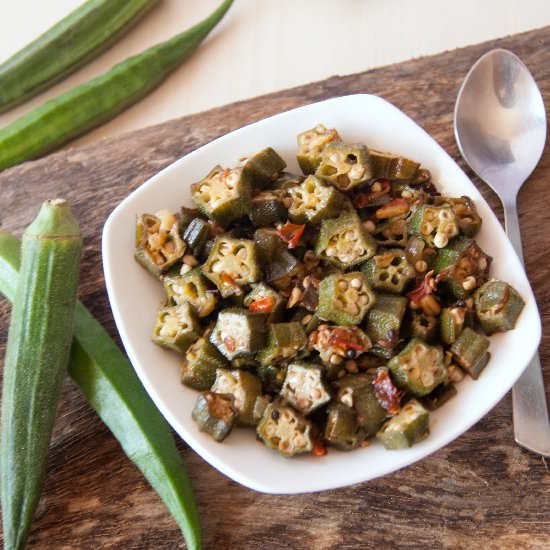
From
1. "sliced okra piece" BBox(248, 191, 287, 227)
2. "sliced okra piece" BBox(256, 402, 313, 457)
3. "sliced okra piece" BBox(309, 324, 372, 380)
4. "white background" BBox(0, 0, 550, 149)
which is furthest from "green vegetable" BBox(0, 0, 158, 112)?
"sliced okra piece" BBox(256, 402, 313, 457)

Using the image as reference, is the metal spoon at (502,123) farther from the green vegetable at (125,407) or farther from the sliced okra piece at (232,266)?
the green vegetable at (125,407)

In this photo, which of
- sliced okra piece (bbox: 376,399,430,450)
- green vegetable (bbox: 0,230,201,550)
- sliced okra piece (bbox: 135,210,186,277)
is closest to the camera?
sliced okra piece (bbox: 376,399,430,450)

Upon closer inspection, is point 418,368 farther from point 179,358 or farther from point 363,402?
point 179,358

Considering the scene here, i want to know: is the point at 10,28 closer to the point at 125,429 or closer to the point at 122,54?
the point at 122,54

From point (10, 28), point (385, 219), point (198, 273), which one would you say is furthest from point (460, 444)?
point (10, 28)

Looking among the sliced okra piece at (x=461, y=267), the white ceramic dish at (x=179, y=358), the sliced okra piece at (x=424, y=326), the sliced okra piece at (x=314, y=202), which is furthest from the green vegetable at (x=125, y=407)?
the sliced okra piece at (x=461, y=267)

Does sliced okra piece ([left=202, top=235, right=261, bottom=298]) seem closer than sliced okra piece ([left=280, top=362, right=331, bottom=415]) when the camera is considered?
No

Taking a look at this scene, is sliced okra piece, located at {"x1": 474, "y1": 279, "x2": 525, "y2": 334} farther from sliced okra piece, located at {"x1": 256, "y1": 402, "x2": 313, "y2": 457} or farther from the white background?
the white background

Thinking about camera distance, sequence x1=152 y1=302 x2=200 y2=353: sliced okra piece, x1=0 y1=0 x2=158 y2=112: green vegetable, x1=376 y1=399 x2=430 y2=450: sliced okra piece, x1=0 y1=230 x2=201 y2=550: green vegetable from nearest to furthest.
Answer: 1. x1=376 y1=399 x2=430 y2=450: sliced okra piece
2. x1=152 y1=302 x2=200 y2=353: sliced okra piece
3. x1=0 y1=230 x2=201 y2=550: green vegetable
4. x1=0 y1=0 x2=158 y2=112: green vegetable
